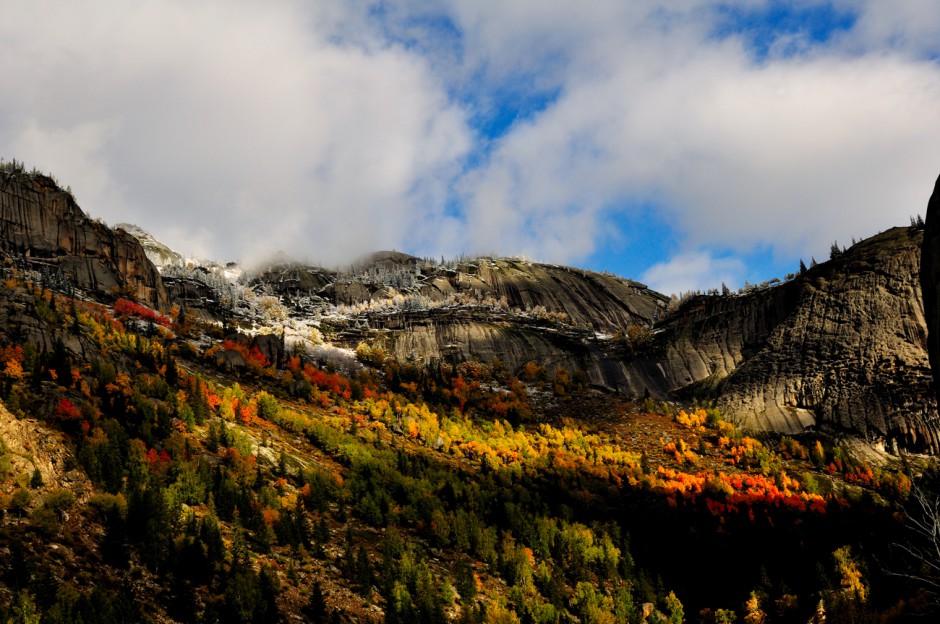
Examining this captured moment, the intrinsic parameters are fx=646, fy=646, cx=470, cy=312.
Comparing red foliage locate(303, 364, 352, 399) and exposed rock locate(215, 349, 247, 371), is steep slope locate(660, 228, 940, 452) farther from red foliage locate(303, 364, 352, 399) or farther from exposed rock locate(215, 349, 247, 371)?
exposed rock locate(215, 349, 247, 371)

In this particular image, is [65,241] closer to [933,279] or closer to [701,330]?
[701,330]

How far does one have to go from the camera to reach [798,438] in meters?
93.4

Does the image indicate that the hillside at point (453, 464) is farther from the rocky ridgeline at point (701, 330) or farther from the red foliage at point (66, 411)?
the rocky ridgeline at point (701, 330)

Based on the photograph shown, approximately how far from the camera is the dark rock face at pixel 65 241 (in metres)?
125

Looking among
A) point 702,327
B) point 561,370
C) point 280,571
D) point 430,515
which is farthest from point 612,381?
point 280,571

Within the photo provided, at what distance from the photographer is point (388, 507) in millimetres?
57219

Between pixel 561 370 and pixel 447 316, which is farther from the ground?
pixel 447 316

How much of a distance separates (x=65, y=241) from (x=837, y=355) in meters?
143

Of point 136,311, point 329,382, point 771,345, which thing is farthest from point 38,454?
point 771,345

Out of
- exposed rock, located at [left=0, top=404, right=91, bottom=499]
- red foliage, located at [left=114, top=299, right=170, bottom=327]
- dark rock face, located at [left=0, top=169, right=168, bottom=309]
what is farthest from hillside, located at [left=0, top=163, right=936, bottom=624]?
red foliage, located at [left=114, top=299, right=170, bottom=327]

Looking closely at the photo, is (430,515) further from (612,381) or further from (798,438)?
(612,381)

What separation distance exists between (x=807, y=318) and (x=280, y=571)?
323 feet

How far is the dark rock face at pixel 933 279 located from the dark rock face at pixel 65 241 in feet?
443

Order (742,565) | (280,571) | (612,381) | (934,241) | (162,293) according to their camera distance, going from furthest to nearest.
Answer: (162,293) < (612,381) < (742,565) < (280,571) < (934,241)
